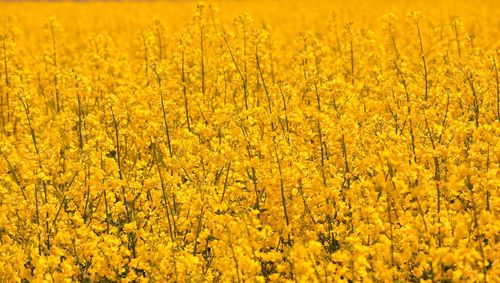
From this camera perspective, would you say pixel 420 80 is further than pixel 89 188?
Yes

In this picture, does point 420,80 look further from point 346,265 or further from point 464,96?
point 346,265

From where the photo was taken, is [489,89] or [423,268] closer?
[423,268]

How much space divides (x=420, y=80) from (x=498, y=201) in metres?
3.28

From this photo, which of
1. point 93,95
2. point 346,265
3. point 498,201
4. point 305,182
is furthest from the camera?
point 93,95

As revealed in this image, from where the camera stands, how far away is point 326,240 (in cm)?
539

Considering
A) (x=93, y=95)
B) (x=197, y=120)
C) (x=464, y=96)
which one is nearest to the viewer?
(x=464, y=96)

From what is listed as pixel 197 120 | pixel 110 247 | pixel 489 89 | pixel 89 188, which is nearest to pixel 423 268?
pixel 110 247

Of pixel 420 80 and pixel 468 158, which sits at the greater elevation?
pixel 420 80

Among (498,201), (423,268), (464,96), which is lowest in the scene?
(423,268)

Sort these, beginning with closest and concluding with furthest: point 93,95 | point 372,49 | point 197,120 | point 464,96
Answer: point 464,96 → point 197,120 → point 93,95 → point 372,49

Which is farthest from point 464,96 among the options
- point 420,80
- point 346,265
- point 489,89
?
point 346,265

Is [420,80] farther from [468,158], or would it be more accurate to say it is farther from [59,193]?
[59,193]

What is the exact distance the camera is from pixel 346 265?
14.9ft

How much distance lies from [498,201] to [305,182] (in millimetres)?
1167
